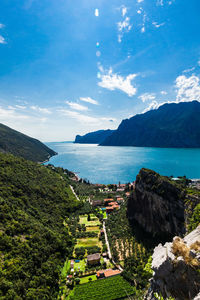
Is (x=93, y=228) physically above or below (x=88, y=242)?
below

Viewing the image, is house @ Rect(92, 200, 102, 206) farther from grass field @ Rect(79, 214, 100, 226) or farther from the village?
grass field @ Rect(79, 214, 100, 226)

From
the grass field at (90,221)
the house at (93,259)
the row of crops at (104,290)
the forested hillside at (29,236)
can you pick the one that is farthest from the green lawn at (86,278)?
the grass field at (90,221)

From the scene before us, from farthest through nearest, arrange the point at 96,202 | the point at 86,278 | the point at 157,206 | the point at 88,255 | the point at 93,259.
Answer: the point at 96,202 → the point at 157,206 → the point at 88,255 → the point at 93,259 → the point at 86,278

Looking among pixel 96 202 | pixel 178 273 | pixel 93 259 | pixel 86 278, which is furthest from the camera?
pixel 96 202

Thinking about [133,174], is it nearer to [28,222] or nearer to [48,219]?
[48,219]

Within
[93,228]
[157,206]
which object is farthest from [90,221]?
[157,206]

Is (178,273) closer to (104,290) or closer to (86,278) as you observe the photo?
(104,290)

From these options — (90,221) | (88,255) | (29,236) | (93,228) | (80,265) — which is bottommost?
(90,221)
